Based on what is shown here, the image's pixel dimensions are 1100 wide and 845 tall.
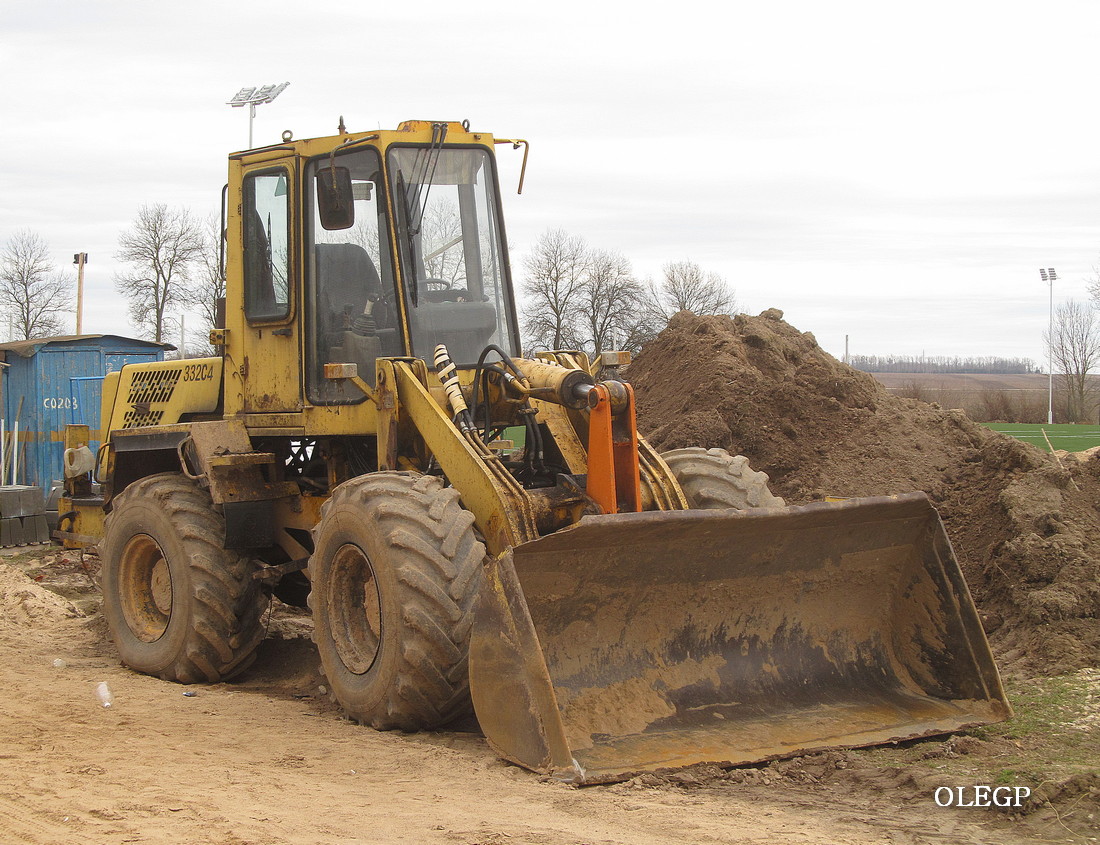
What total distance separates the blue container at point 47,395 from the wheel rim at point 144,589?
11062 mm

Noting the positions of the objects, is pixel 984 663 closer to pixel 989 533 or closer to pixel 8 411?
pixel 989 533

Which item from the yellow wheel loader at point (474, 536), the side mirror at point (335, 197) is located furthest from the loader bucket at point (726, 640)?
the side mirror at point (335, 197)

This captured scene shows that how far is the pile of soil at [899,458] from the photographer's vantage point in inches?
299

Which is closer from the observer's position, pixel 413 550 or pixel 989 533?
pixel 413 550

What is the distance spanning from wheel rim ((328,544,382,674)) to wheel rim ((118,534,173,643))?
2.05 m

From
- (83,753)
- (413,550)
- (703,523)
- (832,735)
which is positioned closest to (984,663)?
(832,735)

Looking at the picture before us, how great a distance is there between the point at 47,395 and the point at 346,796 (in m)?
15.6

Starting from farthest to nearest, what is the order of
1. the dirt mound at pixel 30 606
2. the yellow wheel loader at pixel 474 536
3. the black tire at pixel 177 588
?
the dirt mound at pixel 30 606
the black tire at pixel 177 588
the yellow wheel loader at pixel 474 536

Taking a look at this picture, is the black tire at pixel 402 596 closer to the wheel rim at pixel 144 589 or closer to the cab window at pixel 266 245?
the cab window at pixel 266 245

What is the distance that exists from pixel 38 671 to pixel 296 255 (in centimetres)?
328

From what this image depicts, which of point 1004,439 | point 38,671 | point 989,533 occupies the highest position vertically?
point 1004,439

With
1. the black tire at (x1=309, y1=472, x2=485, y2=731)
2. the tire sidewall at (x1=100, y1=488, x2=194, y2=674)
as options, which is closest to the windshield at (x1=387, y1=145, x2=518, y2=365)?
the black tire at (x1=309, y1=472, x2=485, y2=731)

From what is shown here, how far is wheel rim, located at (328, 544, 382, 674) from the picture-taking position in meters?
5.86

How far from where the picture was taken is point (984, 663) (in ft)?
18.3
